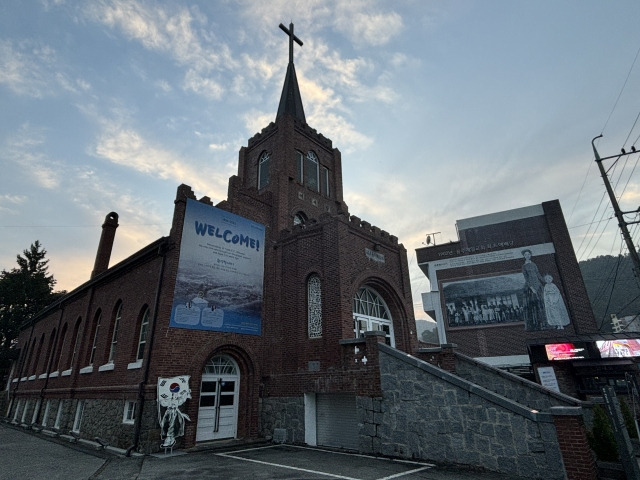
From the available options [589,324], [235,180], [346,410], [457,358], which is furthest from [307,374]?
[589,324]

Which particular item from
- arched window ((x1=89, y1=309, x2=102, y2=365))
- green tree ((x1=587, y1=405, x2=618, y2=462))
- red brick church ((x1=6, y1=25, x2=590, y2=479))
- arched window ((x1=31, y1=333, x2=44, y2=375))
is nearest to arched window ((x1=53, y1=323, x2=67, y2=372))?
red brick church ((x1=6, y1=25, x2=590, y2=479))

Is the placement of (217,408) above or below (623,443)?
above

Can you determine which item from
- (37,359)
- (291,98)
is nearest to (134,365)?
(291,98)

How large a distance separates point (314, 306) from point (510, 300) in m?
21.7

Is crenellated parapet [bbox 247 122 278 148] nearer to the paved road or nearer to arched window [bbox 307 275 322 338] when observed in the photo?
arched window [bbox 307 275 322 338]

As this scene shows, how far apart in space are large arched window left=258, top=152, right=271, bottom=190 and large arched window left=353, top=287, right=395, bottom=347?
800 cm

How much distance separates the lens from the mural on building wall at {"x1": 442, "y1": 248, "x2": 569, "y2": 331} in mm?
26875

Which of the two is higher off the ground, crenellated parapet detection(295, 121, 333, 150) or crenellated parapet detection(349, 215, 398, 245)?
crenellated parapet detection(295, 121, 333, 150)

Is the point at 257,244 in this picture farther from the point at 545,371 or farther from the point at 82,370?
the point at 545,371

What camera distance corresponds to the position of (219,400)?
474 inches

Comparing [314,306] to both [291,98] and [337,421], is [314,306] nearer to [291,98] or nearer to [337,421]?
[337,421]

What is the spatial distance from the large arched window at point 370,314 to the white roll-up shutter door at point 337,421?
8.78 feet

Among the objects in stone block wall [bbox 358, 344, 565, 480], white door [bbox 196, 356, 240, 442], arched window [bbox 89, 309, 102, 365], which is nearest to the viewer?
stone block wall [bbox 358, 344, 565, 480]

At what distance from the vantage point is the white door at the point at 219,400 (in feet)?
37.7
